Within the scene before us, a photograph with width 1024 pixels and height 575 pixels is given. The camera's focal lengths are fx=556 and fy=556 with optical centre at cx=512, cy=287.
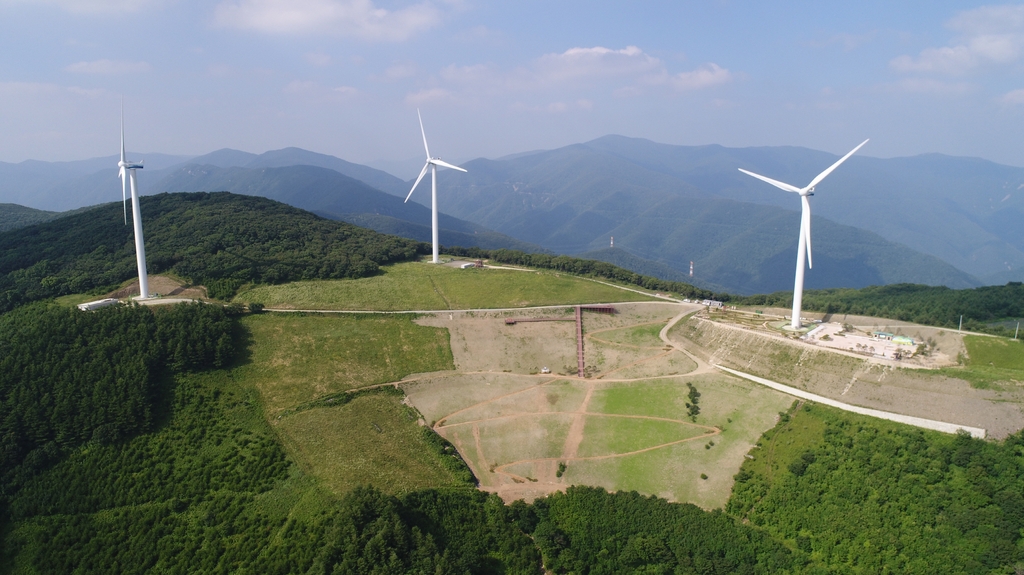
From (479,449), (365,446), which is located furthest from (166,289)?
(479,449)

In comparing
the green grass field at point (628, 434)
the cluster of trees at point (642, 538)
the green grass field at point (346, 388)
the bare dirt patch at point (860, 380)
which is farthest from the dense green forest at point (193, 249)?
the bare dirt patch at point (860, 380)

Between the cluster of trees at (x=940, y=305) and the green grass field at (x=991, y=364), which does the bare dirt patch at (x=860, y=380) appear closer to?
the green grass field at (x=991, y=364)

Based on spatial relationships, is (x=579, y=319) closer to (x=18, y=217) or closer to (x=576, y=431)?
(x=576, y=431)

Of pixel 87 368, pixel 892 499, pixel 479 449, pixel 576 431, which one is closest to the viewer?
pixel 892 499

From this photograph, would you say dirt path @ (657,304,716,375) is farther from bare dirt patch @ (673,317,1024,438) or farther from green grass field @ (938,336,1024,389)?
green grass field @ (938,336,1024,389)

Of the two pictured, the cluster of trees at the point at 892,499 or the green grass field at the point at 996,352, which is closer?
the cluster of trees at the point at 892,499

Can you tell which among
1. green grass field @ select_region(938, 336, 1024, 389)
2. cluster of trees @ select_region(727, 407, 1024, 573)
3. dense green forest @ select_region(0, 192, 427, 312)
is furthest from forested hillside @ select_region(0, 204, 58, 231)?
green grass field @ select_region(938, 336, 1024, 389)

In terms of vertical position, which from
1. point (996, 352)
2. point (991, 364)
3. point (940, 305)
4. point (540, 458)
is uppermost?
point (940, 305)

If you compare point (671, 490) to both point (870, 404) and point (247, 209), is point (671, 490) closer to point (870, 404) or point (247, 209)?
point (870, 404)
